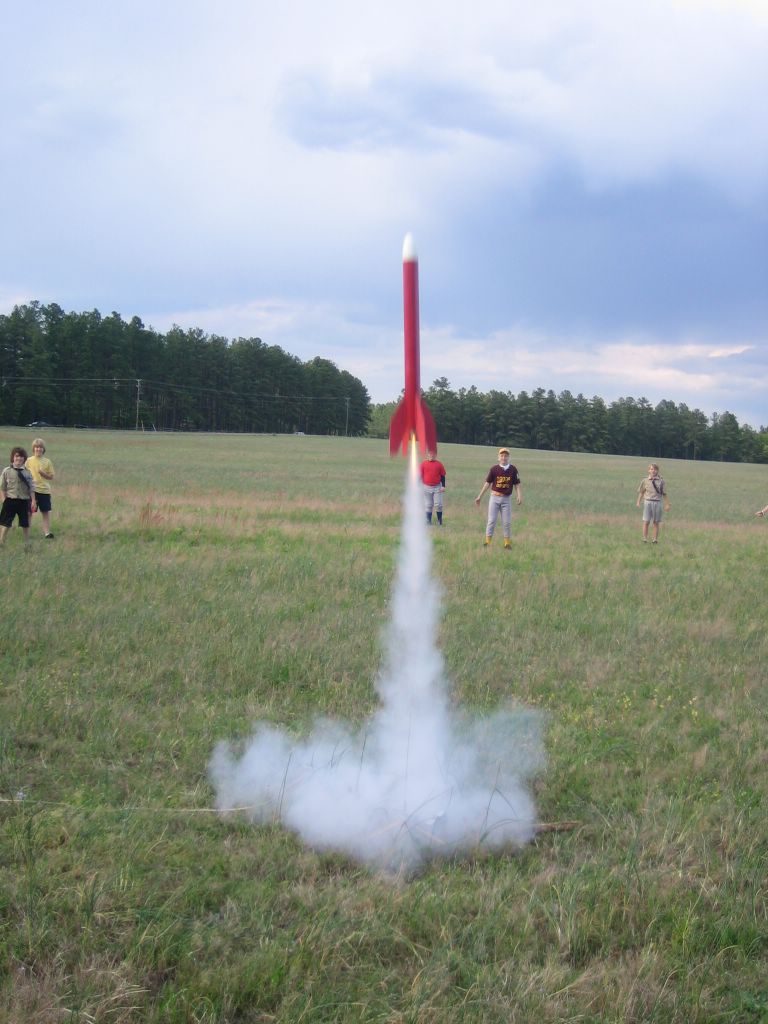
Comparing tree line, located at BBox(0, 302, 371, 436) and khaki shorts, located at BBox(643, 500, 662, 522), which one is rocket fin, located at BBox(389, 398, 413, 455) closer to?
khaki shorts, located at BBox(643, 500, 662, 522)

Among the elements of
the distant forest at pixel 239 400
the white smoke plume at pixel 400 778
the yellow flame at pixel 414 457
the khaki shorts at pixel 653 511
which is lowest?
the white smoke plume at pixel 400 778

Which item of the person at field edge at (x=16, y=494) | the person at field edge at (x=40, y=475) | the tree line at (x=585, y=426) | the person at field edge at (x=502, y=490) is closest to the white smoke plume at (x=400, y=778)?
the person at field edge at (x=16, y=494)

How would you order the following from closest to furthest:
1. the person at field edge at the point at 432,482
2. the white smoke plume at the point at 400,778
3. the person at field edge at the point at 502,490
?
1. the white smoke plume at the point at 400,778
2. the person at field edge at the point at 502,490
3. the person at field edge at the point at 432,482

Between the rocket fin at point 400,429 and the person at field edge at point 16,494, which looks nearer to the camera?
the rocket fin at point 400,429

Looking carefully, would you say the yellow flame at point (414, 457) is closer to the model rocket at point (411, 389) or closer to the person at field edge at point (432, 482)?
the model rocket at point (411, 389)

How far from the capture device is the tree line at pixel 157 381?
296 ft

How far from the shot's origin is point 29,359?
9006cm

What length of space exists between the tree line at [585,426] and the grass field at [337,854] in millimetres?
63668

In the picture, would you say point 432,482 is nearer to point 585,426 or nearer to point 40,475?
point 40,475

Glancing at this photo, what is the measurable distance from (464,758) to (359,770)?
34.4 inches

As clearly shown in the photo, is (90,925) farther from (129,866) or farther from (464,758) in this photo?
(464,758)

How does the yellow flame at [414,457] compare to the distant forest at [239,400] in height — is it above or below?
below

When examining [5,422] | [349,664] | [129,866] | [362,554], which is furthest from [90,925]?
[5,422]

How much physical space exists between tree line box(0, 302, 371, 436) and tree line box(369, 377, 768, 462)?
29.2ft
